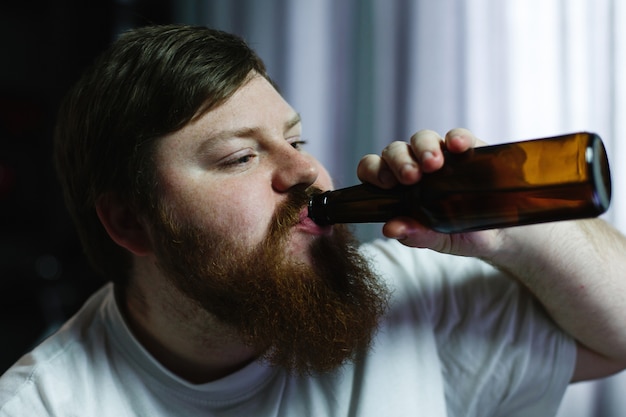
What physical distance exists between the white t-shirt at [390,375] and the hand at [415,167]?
0.21m

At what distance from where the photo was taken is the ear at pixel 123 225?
1.13 m

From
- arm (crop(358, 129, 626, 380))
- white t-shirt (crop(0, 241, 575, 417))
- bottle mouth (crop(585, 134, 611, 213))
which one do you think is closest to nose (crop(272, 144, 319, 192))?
arm (crop(358, 129, 626, 380))

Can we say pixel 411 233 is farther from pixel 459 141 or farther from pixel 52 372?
pixel 52 372

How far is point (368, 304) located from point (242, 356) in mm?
272

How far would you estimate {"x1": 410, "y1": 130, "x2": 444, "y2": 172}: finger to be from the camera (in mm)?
802

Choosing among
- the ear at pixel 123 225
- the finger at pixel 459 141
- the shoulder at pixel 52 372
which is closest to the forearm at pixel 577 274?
the finger at pixel 459 141

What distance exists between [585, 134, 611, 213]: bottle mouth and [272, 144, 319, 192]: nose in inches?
17.3

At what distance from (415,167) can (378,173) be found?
0.07 meters

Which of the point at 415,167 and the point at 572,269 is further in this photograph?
the point at 572,269

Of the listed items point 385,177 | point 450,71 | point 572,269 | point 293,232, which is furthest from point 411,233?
point 450,71

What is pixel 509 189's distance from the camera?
783 millimetres

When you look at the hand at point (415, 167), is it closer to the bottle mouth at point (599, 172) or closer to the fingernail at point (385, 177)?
the fingernail at point (385, 177)

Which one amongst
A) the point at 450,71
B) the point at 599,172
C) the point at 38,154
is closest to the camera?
the point at 599,172

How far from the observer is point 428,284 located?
115 centimetres
